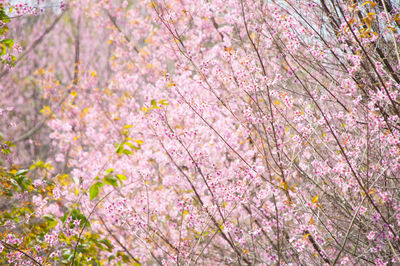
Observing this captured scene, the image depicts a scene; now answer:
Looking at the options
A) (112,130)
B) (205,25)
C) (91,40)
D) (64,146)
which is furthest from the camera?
(91,40)

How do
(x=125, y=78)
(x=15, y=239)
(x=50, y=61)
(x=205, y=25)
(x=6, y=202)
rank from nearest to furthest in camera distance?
(x=15, y=239), (x=6, y=202), (x=205, y=25), (x=125, y=78), (x=50, y=61)

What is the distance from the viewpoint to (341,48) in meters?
3.04

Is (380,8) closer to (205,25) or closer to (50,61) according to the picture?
(205,25)

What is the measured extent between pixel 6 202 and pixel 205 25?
464 cm

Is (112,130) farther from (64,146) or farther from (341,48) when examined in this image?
(341,48)

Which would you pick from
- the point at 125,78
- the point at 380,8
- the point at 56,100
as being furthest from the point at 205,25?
the point at 56,100

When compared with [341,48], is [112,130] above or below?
above

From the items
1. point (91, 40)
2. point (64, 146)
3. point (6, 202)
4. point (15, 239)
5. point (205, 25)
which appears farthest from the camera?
point (91, 40)

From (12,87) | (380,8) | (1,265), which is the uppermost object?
(12,87)

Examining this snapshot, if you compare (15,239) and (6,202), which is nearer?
(15,239)

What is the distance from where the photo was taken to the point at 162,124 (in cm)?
379

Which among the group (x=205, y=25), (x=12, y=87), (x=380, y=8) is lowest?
(x=380, y=8)

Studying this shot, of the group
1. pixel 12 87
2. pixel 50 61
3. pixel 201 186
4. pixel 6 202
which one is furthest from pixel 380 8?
pixel 50 61

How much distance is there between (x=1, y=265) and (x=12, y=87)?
6.71 m
